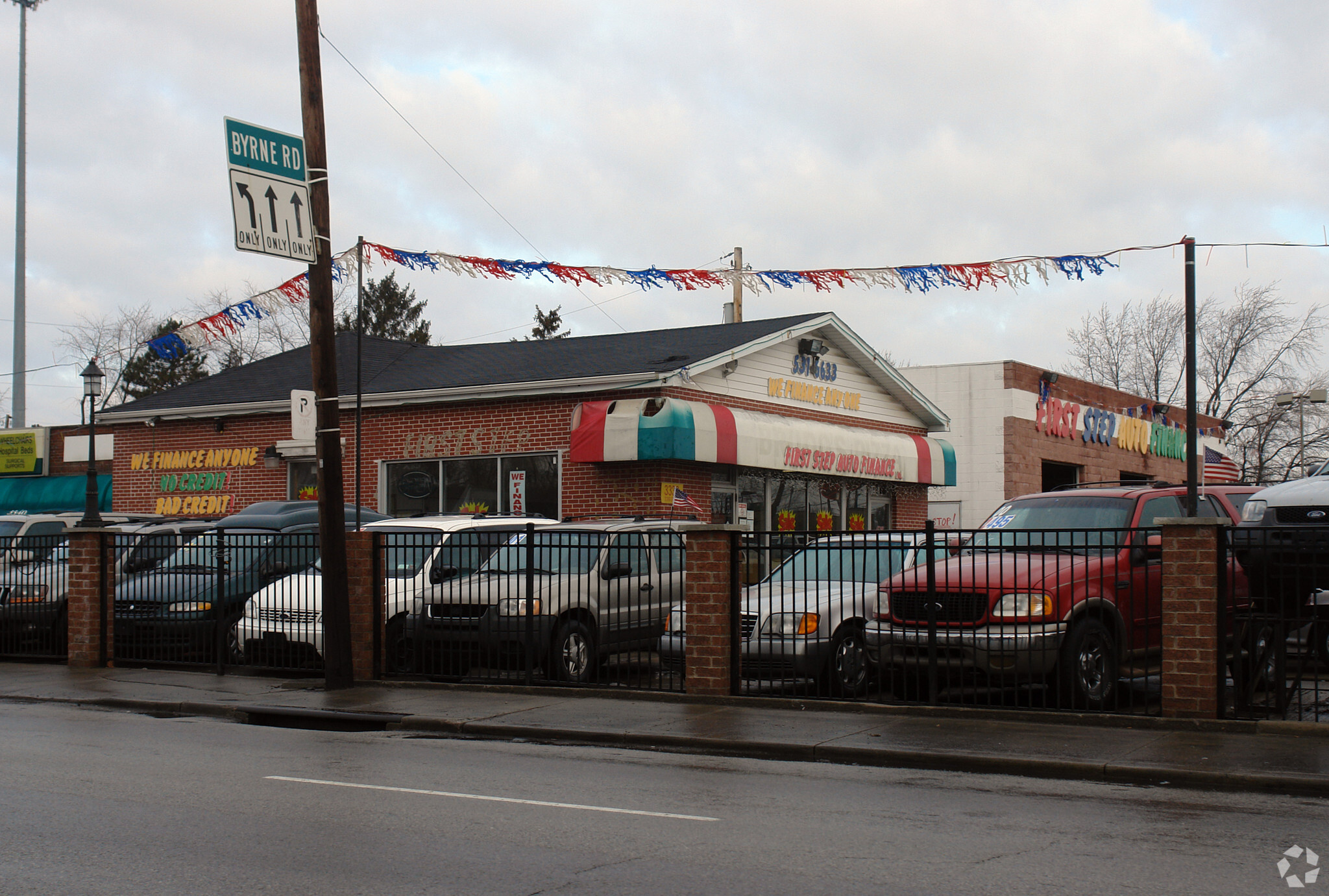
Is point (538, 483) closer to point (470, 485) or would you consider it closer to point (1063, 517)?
point (470, 485)

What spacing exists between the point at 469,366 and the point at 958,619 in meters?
16.0

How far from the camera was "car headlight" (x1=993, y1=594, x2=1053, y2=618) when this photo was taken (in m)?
10.8

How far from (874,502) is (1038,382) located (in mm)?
9157

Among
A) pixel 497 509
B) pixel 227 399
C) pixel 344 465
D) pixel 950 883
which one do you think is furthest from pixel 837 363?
pixel 950 883

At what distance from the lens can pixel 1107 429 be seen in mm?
36344

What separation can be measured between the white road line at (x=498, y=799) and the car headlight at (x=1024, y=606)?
460 centimetres

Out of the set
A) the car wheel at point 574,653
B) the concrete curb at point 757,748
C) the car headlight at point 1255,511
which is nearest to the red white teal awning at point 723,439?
the car wheel at point 574,653

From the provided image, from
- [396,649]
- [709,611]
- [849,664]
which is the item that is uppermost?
[709,611]

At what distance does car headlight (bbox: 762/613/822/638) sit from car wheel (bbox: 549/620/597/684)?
2.21 meters

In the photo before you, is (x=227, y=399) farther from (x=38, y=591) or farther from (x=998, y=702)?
(x=998, y=702)

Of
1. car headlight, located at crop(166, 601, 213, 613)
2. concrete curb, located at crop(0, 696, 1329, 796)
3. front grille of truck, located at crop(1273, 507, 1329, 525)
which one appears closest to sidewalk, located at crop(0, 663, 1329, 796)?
concrete curb, located at crop(0, 696, 1329, 796)

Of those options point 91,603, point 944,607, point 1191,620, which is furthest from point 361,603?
point 1191,620

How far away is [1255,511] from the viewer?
38.9 feet

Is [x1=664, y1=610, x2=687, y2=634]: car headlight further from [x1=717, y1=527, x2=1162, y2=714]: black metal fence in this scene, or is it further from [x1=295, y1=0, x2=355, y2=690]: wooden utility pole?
[x1=295, y1=0, x2=355, y2=690]: wooden utility pole
